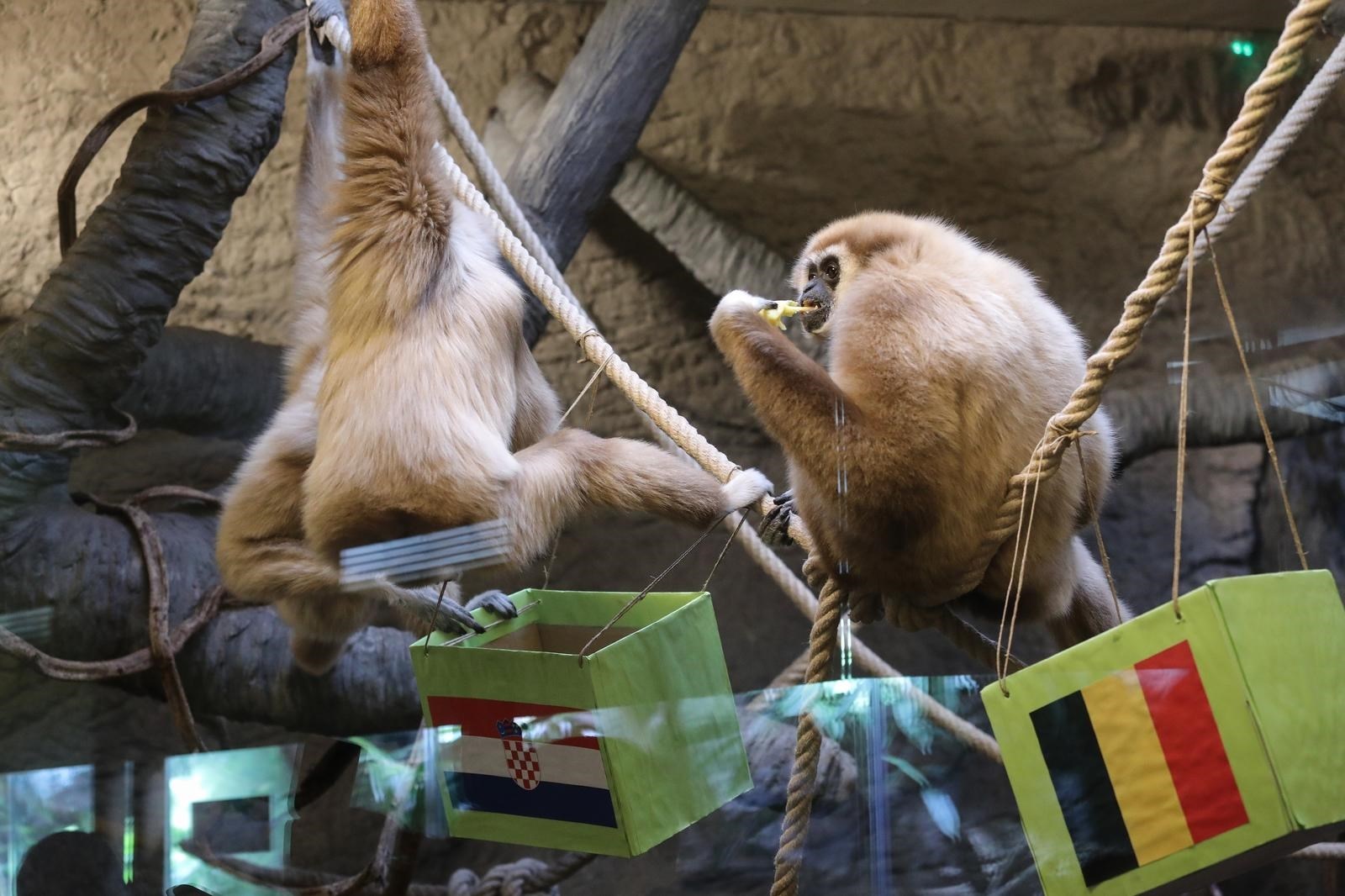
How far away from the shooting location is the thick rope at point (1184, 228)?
4.48ft

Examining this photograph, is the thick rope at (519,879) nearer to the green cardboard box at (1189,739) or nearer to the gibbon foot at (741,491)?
the gibbon foot at (741,491)

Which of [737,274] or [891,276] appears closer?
[891,276]

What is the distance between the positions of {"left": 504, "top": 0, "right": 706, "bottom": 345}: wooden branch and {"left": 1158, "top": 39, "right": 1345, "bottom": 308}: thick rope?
5.81 ft

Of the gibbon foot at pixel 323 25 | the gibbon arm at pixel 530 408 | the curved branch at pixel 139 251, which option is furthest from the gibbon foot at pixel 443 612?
the curved branch at pixel 139 251

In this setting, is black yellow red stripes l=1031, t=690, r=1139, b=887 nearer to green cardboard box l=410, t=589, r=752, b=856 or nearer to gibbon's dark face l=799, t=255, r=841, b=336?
green cardboard box l=410, t=589, r=752, b=856

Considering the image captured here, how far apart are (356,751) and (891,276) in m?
1.74

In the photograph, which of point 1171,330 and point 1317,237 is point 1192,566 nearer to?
point 1171,330

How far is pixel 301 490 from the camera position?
6.61ft

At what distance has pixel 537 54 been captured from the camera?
3197 mm

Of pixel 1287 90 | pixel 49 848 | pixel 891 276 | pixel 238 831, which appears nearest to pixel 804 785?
pixel 891 276

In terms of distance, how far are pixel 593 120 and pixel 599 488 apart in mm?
1757

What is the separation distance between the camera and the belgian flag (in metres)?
1.31

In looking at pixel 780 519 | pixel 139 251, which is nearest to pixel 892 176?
pixel 780 519

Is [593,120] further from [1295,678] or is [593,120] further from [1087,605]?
[1295,678]
